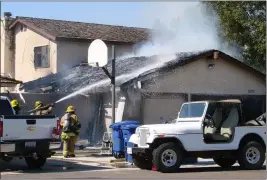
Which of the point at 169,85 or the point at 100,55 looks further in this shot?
the point at 169,85

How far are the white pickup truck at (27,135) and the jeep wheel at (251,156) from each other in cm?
477

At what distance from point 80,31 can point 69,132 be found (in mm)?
14472

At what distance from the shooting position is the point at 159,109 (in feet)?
70.8

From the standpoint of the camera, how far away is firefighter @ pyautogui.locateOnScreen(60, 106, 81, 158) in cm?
1709

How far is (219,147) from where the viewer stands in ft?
46.2

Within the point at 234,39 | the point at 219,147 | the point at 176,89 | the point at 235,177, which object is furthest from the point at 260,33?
the point at 235,177

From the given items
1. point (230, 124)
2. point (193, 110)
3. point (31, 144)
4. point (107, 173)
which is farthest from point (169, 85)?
point (31, 144)

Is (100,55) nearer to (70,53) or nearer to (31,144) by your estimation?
(31,144)

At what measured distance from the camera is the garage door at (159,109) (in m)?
21.2

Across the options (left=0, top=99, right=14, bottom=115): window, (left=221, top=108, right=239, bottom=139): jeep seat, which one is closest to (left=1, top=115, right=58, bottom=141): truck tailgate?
(left=0, top=99, right=14, bottom=115): window

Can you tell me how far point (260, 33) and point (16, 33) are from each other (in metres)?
15.7

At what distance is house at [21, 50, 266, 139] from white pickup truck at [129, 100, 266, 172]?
19.3 ft

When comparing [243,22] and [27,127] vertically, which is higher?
[243,22]

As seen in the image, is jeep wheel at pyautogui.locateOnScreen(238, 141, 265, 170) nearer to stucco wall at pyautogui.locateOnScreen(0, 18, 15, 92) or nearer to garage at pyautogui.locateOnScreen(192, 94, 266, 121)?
garage at pyautogui.locateOnScreen(192, 94, 266, 121)
